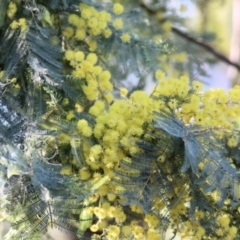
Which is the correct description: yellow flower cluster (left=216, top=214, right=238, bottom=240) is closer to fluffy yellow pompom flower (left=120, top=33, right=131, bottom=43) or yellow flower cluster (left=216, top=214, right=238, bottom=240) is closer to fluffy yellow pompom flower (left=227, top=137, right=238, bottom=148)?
fluffy yellow pompom flower (left=227, top=137, right=238, bottom=148)

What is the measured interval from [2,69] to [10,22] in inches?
3.1

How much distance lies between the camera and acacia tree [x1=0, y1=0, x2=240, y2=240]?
575mm

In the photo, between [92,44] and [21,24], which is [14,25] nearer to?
[21,24]

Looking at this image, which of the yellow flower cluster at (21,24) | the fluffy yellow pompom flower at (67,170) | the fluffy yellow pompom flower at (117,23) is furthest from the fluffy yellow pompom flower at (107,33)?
the fluffy yellow pompom flower at (67,170)

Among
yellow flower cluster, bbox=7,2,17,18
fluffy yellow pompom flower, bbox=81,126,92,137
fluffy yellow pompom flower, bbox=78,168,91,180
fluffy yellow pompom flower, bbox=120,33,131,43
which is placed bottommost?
fluffy yellow pompom flower, bbox=78,168,91,180

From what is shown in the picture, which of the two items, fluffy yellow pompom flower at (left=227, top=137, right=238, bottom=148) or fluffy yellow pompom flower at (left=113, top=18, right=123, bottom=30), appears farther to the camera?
fluffy yellow pompom flower at (left=113, top=18, right=123, bottom=30)

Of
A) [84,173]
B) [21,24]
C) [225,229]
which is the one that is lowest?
[225,229]

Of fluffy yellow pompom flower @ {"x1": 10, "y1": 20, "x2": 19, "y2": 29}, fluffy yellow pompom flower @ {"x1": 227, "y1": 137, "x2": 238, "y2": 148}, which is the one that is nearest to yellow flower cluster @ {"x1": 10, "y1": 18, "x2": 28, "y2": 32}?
fluffy yellow pompom flower @ {"x1": 10, "y1": 20, "x2": 19, "y2": 29}

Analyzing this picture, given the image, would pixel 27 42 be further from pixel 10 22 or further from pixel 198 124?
pixel 198 124

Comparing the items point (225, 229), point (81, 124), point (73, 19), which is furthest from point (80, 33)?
point (225, 229)

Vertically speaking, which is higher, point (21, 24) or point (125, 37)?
point (21, 24)

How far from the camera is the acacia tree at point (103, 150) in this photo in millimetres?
575

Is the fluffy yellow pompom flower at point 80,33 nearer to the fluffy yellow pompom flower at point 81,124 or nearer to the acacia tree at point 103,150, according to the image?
the acacia tree at point 103,150

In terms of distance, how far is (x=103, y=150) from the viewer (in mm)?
622
